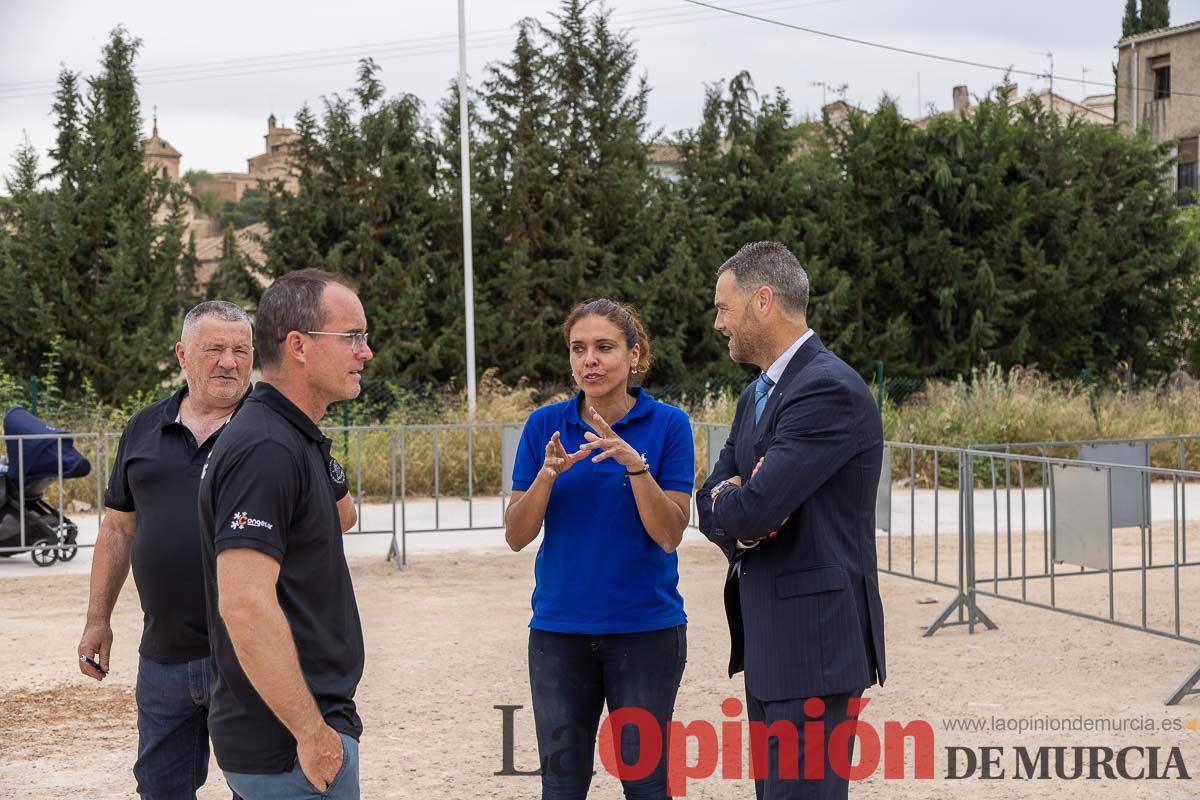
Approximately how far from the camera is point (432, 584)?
10945 mm

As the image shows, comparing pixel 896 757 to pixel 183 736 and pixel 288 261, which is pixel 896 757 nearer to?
pixel 183 736

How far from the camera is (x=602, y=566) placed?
13.1 ft

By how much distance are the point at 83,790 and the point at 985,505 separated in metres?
11.8

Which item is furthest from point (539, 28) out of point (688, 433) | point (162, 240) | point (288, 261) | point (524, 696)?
point (688, 433)

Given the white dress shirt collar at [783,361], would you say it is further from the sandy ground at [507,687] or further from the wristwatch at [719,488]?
the sandy ground at [507,687]

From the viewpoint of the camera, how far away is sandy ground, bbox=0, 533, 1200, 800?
227 inches

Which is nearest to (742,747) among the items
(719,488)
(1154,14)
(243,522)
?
(719,488)

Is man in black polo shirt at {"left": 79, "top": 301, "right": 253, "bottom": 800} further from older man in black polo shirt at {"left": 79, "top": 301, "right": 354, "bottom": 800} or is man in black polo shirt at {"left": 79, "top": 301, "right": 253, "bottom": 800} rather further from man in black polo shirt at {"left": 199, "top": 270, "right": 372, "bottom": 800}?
man in black polo shirt at {"left": 199, "top": 270, "right": 372, "bottom": 800}

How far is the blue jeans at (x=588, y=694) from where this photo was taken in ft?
12.9

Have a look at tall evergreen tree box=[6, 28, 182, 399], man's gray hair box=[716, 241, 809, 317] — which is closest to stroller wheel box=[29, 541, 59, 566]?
man's gray hair box=[716, 241, 809, 317]

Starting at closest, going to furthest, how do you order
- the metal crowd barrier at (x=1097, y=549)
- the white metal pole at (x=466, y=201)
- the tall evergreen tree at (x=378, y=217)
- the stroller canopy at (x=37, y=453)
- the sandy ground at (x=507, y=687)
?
the sandy ground at (x=507, y=687), the metal crowd barrier at (x=1097, y=549), the stroller canopy at (x=37, y=453), the white metal pole at (x=466, y=201), the tall evergreen tree at (x=378, y=217)

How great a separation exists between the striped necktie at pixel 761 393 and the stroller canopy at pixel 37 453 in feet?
28.8

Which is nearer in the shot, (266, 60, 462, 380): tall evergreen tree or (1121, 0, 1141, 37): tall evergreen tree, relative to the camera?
(266, 60, 462, 380): tall evergreen tree

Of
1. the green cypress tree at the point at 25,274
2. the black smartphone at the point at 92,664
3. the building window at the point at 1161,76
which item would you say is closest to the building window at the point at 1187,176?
the building window at the point at 1161,76
